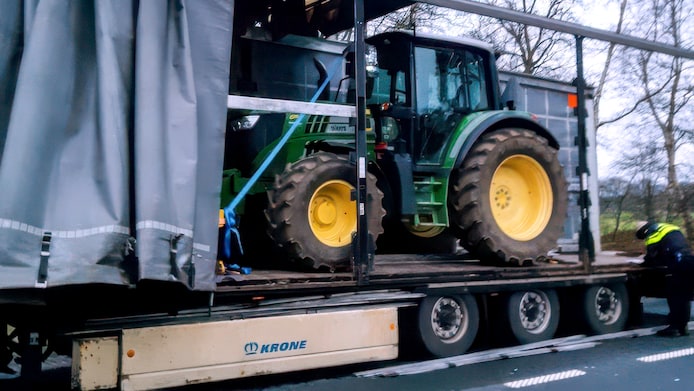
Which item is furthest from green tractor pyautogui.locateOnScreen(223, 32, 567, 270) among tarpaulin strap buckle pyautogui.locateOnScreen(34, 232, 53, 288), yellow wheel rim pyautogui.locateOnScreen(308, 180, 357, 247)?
tarpaulin strap buckle pyautogui.locateOnScreen(34, 232, 53, 288)

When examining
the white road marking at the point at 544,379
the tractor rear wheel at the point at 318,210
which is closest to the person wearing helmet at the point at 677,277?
the white road marking at the point at 544,379

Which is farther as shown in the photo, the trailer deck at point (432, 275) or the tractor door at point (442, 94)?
the tractor door at point (442, 94)

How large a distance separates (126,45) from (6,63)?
0.73 m

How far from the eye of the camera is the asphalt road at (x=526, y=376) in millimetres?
6031

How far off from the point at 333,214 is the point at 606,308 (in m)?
3.79

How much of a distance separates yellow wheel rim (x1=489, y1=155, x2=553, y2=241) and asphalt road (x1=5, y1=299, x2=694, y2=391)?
140 centimetres

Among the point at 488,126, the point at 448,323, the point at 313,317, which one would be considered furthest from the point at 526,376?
the point at 488,126

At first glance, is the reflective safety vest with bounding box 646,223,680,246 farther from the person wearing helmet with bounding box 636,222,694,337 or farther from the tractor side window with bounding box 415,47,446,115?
the tractor side window with bounding box 415,47,446,115

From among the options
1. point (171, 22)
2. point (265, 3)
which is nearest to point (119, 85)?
point (171, 22)

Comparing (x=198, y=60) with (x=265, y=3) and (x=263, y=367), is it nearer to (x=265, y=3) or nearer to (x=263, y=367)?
(x=263, y=367)

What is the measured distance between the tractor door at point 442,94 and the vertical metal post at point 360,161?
161 cm

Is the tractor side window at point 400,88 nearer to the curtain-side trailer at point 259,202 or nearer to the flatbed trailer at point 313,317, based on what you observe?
the curtain-side trailer at point 259,202

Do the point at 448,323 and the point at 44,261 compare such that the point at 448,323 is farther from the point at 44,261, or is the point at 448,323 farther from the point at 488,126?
the point at 44,261

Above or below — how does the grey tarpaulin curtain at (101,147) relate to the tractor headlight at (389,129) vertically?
below
